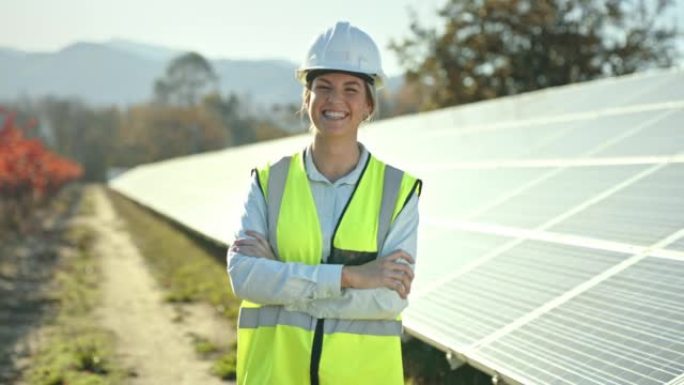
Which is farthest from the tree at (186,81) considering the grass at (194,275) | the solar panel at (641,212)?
the solar panel at (641,212)

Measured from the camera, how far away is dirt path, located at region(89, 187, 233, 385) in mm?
7934

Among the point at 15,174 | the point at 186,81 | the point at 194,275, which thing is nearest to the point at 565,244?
the point at 194,275

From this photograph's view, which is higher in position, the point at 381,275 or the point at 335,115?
the point at 335,115

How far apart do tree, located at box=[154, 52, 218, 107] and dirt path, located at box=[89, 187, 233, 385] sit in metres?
126

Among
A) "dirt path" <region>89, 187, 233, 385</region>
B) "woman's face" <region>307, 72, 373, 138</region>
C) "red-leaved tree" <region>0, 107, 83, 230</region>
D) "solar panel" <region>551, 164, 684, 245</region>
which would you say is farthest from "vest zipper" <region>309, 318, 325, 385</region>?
"red-leaved tree" <region>0, 107, 83, 230</region>

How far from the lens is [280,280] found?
2.67 meters

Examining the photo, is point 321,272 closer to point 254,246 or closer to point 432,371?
point 254,246

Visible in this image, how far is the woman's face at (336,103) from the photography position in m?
2.77

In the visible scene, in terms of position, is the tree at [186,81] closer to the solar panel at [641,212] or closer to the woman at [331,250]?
the solar panel at [641,212]

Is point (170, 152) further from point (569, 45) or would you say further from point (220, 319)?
point (220, 319)

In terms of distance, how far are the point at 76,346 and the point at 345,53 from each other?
739 centimetres

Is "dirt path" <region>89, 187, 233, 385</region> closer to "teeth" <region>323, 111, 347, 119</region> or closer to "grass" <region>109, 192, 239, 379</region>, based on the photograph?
"grass" <region>109, 192, 239, 379</region>

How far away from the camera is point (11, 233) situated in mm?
24562

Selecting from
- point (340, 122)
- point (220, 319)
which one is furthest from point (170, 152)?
point (340, 122)
